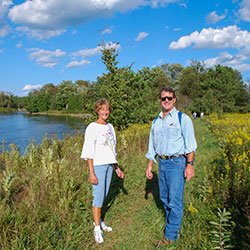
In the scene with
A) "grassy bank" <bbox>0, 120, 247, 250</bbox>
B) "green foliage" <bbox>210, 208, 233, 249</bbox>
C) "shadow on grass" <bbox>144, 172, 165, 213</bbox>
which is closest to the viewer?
"green foliage" <bbox>210, 208, 233, 249</bbox>

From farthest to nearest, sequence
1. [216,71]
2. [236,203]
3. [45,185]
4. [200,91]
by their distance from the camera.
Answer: [200,91] → [216,71] → [45,185] → [236,203]

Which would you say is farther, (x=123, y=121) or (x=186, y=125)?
(x=123, y=121)

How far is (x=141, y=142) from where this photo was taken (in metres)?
7.86

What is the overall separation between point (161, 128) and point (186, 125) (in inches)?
12.4

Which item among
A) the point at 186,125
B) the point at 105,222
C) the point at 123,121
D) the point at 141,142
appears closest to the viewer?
the point at 186,125

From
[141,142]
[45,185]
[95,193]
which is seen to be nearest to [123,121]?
[141,142]

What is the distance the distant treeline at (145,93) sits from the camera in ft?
28.9

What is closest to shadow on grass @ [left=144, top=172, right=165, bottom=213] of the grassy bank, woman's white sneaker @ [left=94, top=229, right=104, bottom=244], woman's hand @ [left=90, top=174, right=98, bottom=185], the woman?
the grassy bank

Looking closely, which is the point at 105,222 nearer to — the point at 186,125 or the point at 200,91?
the point at 186,125

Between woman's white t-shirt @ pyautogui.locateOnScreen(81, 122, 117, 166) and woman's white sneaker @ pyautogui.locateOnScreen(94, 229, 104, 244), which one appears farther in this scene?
woman's white sneaker @ pyautogui.locateOnScreen(94, 229, 104, 244)

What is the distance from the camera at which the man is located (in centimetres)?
→ 257

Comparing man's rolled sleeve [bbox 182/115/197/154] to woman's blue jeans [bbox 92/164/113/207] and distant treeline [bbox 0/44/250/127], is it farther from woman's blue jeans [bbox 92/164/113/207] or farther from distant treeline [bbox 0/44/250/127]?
distant treeline [bbox 0/44/250/127]

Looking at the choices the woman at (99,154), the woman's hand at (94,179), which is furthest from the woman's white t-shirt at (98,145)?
the woman's hand at (94,179)

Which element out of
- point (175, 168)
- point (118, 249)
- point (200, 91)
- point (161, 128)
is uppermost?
point (200, 91)
